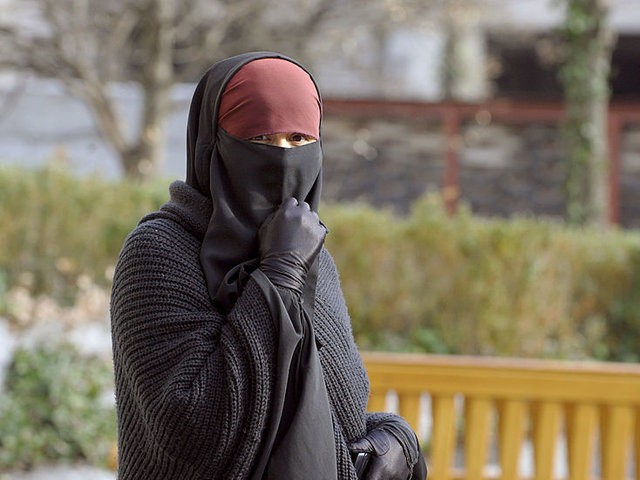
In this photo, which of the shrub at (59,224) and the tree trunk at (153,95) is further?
the tree trunk at (153,95)

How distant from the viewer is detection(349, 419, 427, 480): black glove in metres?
2.35

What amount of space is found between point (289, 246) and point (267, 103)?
11.4 inches

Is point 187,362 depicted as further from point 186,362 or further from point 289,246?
A: point 289,246

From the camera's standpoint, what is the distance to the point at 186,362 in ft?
7.01

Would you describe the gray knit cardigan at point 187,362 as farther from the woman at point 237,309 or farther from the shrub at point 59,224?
the shrub at point 59,224

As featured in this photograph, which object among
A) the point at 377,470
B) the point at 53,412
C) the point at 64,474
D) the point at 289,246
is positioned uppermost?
the point at 289,246

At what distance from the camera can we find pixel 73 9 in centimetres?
911

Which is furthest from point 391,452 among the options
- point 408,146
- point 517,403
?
point 408,146

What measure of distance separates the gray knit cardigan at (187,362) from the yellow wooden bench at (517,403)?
1.70 metres

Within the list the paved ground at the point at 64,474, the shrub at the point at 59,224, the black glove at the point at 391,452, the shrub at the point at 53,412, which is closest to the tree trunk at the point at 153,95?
the shrub at the point at 59,224

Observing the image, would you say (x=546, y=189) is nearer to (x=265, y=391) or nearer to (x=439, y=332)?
(x=439, y=332)

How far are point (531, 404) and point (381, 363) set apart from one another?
1.93 ft

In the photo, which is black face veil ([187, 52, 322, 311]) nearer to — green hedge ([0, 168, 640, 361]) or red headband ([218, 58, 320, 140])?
red headband ([218, 58, 320, 140])

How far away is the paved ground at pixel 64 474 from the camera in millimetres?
5305
